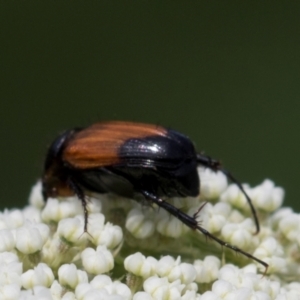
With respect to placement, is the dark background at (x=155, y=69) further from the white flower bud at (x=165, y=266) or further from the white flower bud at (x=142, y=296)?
the white flower bud at (x=142, y=296)

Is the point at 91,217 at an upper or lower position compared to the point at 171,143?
lower

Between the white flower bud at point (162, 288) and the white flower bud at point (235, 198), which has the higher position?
the white flower bud at point (235, 198)

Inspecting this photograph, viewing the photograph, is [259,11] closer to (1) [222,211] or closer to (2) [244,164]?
(2) [244,164]

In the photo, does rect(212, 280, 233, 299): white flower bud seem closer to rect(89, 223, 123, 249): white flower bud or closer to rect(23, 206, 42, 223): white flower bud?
rect(89, 223, 123, 249): white flower bud

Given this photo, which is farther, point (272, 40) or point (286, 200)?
point (272, 40)

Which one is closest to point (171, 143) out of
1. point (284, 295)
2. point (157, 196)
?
point (157, 196)

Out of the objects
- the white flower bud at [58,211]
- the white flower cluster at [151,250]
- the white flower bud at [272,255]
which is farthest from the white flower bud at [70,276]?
the white flower bud at [272,255]

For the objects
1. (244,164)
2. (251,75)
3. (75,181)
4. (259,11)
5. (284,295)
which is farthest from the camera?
(259,11)
